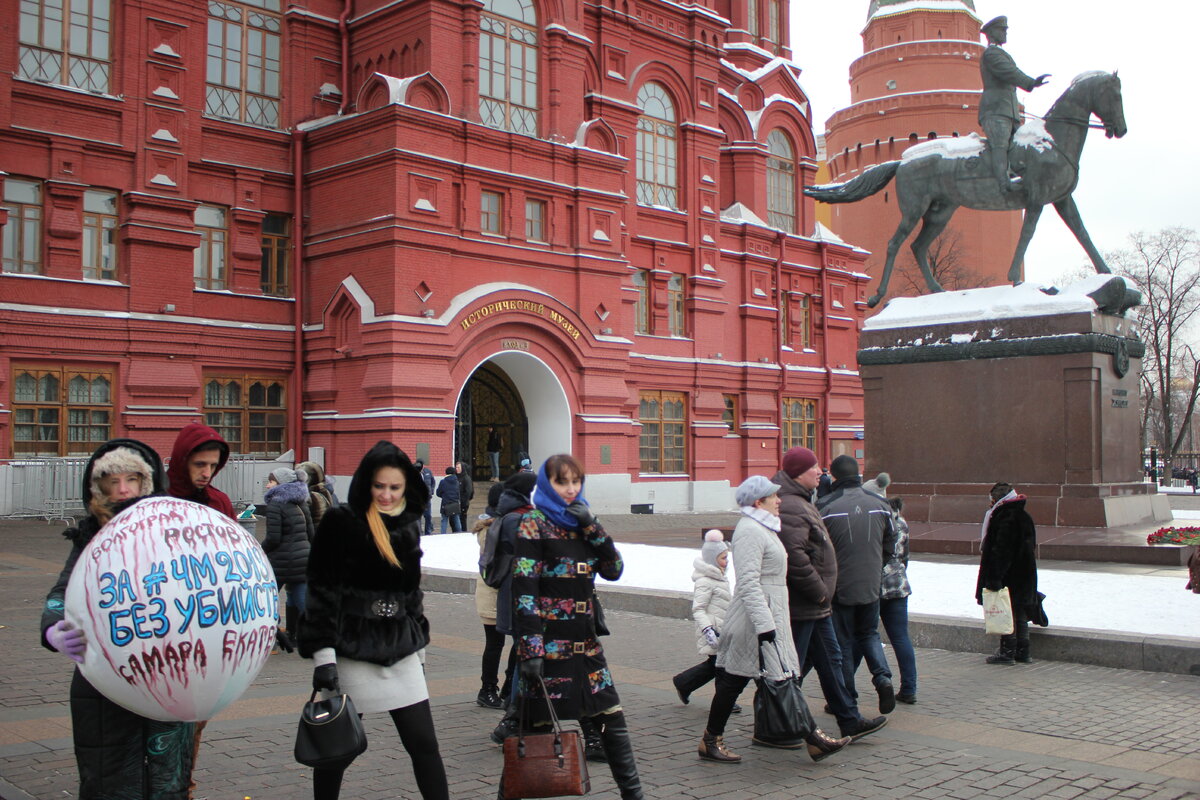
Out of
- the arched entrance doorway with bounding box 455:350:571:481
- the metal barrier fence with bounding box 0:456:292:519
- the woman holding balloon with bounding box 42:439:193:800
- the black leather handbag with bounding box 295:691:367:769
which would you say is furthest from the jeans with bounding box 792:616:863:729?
the arched entrance doorway with bounding box 455:350:571:481

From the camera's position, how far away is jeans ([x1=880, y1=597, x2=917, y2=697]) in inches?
310

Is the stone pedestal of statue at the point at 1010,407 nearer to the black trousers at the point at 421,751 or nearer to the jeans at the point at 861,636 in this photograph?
the jeans at the point at 861,636

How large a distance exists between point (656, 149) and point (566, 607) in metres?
29.7

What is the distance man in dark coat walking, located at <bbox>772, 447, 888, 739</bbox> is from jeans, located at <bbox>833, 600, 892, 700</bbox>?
45cm

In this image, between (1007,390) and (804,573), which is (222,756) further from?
(1007,390)

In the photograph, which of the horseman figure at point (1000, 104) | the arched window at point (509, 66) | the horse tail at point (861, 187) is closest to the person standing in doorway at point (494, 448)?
the arched window at point (509, 66)

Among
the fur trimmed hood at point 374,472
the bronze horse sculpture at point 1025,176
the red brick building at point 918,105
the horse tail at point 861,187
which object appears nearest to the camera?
the fur trimmed hood at point 374,472

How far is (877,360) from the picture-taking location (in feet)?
55.0

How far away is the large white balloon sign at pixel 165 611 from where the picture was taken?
397 centimetres

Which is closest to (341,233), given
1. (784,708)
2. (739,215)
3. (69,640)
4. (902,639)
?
(739,215)

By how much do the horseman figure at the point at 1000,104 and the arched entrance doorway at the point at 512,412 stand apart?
1348 centimetres

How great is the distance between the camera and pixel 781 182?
38.7m

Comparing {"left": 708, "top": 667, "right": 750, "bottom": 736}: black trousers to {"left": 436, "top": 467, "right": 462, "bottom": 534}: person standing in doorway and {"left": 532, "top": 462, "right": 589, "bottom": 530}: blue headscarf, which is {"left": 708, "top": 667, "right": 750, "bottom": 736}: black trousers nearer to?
{"left": 532, "top": 462, "right": 589, "bottom": 530}: blue headscarf

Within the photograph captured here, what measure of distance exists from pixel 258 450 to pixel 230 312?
10.7ft
